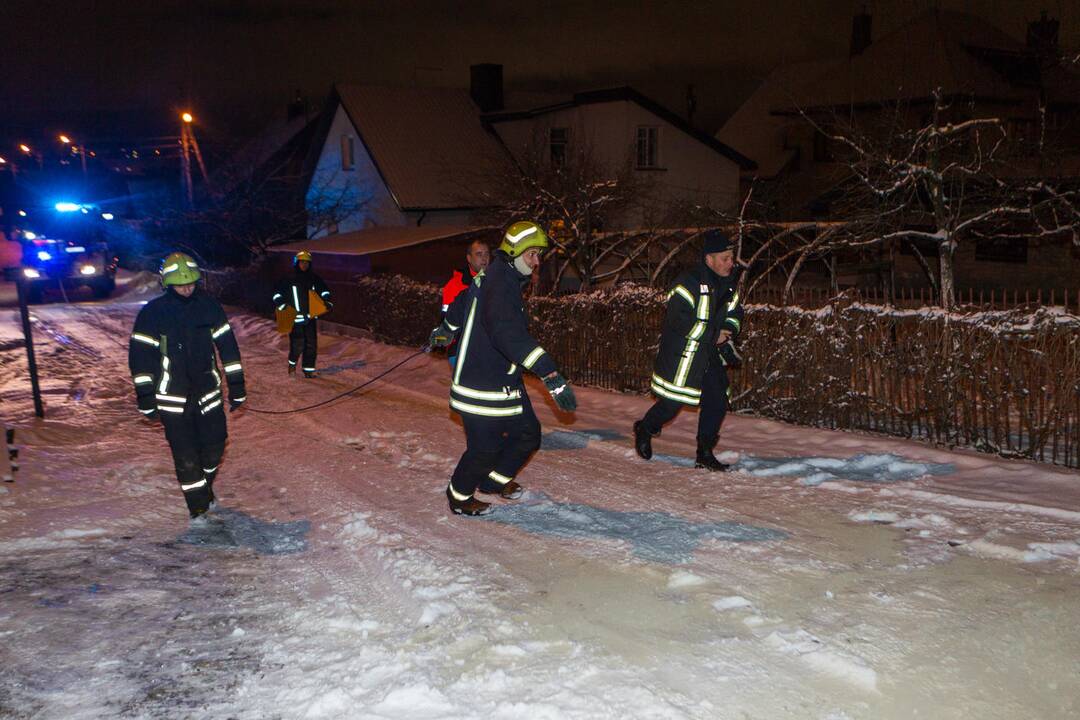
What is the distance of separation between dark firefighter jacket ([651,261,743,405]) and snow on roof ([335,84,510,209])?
21.6 metres

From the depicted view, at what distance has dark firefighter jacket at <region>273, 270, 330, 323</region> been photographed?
13.7 meters

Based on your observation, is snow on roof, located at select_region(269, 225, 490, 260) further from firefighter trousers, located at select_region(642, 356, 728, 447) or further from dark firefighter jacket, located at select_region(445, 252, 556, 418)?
dark firefighter jacket, located at select_region(445, 252, 556, 418)

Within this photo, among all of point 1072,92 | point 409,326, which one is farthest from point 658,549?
point 1072,92

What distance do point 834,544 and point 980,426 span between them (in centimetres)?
333

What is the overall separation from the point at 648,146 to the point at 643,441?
24.8 m

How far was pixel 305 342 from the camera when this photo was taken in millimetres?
14094

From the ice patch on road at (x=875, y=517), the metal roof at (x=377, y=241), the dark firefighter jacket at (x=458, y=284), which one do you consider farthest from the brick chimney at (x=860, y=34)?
the ice patch on road at (x=875, y=517)

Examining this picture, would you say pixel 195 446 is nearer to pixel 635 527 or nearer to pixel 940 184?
pixel 635 527

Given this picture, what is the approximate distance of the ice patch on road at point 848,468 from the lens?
7.56 meters

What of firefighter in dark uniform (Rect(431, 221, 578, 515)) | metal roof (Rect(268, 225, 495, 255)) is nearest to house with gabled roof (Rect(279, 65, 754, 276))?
metal roof (Rect(268, 225, 495, 255))

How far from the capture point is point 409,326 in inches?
690

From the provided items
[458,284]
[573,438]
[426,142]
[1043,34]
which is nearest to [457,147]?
[426,142]

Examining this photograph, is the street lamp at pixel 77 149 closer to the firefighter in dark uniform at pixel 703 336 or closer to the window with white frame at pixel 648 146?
the window with white frame at pixel 648 146

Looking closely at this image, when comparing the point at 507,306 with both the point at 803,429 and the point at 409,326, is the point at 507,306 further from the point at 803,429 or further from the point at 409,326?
the point at 409,326
